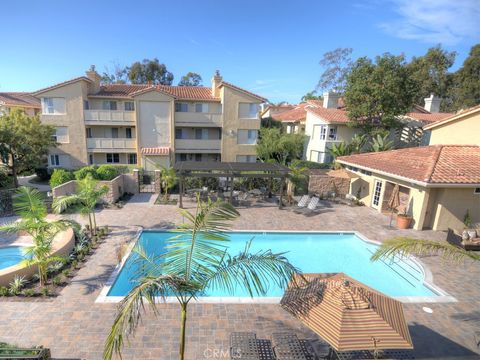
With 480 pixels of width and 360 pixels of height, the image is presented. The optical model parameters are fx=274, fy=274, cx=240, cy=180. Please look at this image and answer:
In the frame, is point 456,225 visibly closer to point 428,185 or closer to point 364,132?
point 428,185

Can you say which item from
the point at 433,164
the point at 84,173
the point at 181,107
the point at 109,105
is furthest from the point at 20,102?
the point at 433,164

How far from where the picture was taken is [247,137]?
105 feet

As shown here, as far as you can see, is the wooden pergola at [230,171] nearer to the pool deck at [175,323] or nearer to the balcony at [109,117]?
the pool deck at [175,323]

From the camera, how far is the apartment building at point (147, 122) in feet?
93.9

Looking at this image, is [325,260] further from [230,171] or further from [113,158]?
[113,158]

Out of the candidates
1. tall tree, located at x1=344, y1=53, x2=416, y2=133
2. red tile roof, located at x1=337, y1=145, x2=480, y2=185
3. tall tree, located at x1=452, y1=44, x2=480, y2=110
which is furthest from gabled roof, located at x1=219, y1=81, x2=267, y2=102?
tall tree, located at x1=452, y1=44, x2=480, y2=110

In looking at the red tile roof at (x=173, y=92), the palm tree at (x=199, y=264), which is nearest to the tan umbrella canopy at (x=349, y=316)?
the palm tree at (x=199, y=264)

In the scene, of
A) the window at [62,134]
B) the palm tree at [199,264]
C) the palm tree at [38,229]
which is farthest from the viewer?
the window at [62,134]

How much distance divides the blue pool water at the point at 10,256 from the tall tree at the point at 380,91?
2893 centimetres

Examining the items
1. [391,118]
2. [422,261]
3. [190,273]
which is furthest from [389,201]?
[190,273]

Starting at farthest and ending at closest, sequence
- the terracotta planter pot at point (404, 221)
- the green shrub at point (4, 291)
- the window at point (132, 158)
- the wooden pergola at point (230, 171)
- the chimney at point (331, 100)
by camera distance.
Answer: the chimney at point (331, 100), the window at point (132, 158), the wooden pergola at point (230, 171), the terracotta planter pot at point (404, 221), the green shrub at point (4, 291)

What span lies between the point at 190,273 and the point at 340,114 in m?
31.1

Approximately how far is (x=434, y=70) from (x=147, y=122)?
54.2 meters

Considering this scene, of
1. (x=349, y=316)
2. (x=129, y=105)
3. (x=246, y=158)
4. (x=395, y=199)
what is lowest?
(x=395, y=199)
